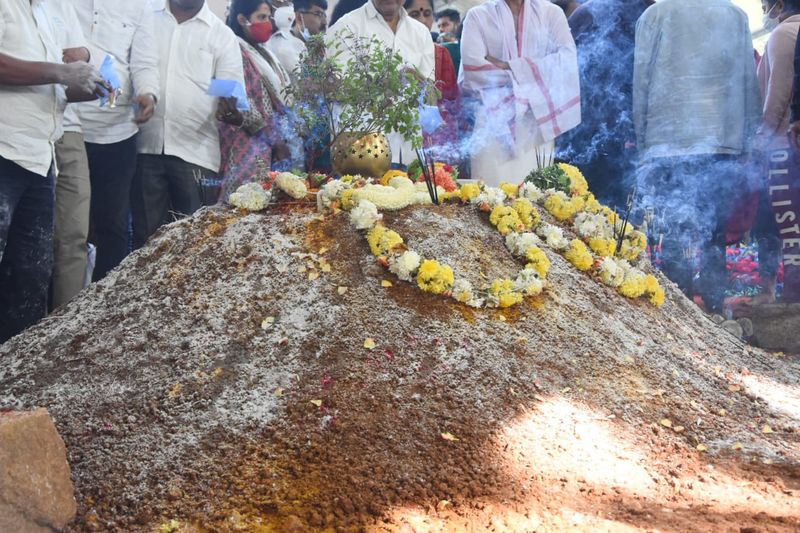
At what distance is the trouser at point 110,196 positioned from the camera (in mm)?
4867

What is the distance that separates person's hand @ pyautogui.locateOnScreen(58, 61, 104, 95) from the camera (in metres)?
3.79

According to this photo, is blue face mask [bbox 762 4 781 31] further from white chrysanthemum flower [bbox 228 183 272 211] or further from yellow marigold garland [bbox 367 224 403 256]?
white chrysanthemum flower [bbox 228 183 272 211]

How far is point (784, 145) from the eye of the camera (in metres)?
5.57

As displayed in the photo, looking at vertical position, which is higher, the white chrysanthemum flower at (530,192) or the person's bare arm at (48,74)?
the person's bare arm at (48,74)

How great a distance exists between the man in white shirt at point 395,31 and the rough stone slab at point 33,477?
12.5 feet

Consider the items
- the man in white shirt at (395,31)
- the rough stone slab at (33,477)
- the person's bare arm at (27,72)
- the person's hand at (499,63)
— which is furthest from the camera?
the person's hand at (499,63)

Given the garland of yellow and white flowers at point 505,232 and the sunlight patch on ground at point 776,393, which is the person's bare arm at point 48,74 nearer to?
the garland of yellow and white flowers at point 505,232

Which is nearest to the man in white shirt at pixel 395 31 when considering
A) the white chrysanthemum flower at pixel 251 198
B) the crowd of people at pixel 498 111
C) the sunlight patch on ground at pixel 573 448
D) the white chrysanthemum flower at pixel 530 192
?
the crowd of people at pixel 498 111

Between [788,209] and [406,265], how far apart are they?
11.0 feet

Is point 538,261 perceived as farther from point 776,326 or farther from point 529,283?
point 776,326

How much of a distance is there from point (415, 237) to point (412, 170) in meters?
1.15

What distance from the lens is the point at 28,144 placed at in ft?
12.4

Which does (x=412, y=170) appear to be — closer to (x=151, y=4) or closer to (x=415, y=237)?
(x=415, y=237)

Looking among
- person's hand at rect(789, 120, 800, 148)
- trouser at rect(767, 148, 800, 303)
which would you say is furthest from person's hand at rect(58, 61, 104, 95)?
trouser at rect(767, 148, 800, 303)
